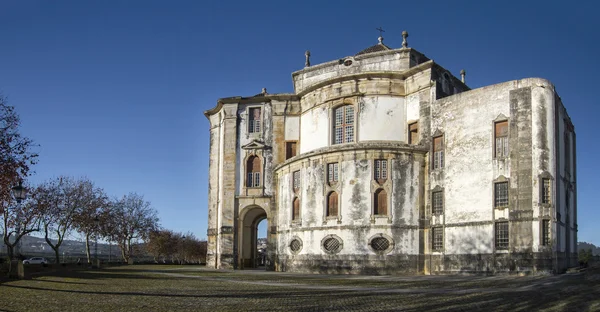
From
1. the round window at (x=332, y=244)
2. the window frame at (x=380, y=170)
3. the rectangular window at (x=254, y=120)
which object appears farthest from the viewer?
the rectangular window at (x=254, y=120)

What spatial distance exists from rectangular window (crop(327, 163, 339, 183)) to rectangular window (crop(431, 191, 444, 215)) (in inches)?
246

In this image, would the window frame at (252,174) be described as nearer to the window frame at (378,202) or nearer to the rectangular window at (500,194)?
the window frame at (378,202)

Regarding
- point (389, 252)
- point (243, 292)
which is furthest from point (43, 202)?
point (243, 292)

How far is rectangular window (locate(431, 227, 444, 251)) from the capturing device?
1394 inches

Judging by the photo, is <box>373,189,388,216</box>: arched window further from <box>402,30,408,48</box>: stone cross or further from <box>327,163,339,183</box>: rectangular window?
<box>402,30,408,48</box>: stone cross

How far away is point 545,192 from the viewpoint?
31234 millimetres

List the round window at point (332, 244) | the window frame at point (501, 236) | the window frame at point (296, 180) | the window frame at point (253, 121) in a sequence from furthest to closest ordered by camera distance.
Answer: the window frame at point (253, 121) → the window frame at point (296, 180) → the round window at point (332, 244) → the window frame at point (501, 236)

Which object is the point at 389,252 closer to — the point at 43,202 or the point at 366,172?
the point at 366,172

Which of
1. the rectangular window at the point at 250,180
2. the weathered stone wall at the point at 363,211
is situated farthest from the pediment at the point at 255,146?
the weathered stone wall at the point at 363,211

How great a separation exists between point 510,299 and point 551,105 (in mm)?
17489

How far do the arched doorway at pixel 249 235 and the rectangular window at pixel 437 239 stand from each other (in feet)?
54.3

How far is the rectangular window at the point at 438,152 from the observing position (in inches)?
1430

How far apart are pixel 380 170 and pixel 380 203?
80.6 inches

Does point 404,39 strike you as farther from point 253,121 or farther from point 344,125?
point 253,121
